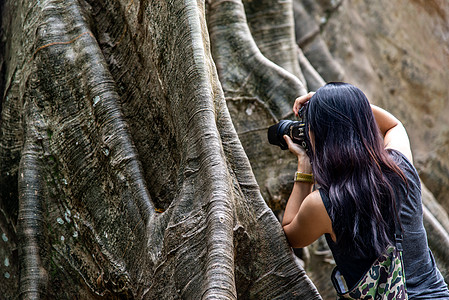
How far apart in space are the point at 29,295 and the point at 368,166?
174 cm

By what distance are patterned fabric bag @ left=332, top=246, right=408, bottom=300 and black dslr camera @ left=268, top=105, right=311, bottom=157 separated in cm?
50

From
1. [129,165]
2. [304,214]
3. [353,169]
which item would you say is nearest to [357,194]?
[353,169]

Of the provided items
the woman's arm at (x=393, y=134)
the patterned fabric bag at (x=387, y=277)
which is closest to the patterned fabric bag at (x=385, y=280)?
the patterned fabric bag at (x=387, y=277)

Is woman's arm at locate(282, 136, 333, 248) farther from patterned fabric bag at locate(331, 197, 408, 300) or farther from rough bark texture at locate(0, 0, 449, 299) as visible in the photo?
patterned fabric bag at locate(331, 197, 408, 300)

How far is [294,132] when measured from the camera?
214 centimetres

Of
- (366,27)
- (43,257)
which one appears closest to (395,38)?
(366,27)

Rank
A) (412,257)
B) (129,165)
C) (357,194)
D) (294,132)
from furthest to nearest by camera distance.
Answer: (129,165), (294,132), (412,257), (357,194)

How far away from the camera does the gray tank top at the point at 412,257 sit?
72.5 inches

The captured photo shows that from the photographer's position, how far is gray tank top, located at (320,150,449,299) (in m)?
1.84

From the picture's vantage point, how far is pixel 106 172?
238 centimetres

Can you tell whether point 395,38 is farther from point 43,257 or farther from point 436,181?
point 43,257

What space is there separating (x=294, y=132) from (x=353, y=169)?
42 centimetres

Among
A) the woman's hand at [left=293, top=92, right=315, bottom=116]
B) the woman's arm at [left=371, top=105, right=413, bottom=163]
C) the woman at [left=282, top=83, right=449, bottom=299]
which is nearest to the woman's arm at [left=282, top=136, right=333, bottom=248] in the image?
the woman at [left=282, top=83, right=449, bottom=299]

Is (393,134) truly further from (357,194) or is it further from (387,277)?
(387,277)
